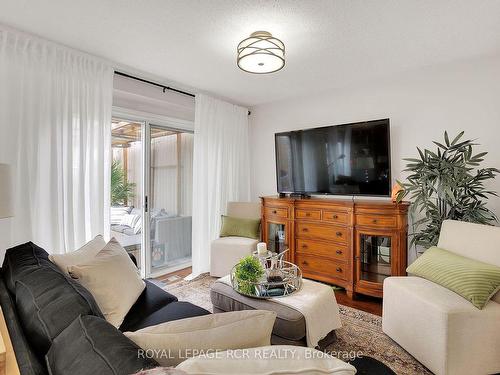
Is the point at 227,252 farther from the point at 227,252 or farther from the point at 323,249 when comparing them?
the point at 323,249

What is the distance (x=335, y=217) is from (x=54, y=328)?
109 inches

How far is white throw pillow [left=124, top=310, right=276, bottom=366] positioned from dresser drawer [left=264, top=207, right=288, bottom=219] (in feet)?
8.57

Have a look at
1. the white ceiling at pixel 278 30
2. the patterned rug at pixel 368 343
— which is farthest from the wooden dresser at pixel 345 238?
the white ceiling at pixel 278 30

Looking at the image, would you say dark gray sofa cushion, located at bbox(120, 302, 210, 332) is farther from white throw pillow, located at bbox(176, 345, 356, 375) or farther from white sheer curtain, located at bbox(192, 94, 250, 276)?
white sheer curtain, located at bbox(192, 94, 250, 276)

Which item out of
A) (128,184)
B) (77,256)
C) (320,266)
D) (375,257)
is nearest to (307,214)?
(320,266)

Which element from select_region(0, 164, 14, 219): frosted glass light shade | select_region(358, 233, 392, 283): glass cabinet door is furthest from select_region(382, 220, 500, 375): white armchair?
Result: select_region(0, 164, 14, 219): frosted glass light shade

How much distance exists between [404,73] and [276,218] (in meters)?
2.26

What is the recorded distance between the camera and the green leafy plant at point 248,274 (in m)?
2.07

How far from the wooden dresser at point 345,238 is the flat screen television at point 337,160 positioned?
0.27 metres

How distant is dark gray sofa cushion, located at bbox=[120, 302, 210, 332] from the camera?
160 cm

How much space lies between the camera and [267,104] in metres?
4.38

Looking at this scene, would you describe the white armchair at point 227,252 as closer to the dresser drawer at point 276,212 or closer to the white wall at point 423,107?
the dresser drawer at point 276,212

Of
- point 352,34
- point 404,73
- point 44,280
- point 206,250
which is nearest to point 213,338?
point 44,280

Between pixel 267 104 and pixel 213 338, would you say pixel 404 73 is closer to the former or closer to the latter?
pixel 267 104
